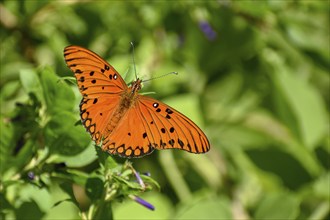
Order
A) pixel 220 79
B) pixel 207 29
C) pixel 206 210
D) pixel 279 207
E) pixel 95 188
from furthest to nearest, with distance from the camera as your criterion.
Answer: pixel 220 79
pixel 207 29
pixel 279 207
pixel 206 210
pixel 95 188

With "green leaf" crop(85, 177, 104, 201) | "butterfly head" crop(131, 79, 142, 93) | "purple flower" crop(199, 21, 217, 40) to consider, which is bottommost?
"green leaf" crop(85, 177, 104, 201)

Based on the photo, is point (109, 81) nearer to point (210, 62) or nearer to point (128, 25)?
point (128, 25)

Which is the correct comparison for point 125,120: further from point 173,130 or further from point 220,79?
point 220,79

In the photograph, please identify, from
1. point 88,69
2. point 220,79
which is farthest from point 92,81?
point 220,79

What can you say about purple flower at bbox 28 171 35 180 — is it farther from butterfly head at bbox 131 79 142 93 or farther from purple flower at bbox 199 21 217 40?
purple flower at bbox 199 21 217 40

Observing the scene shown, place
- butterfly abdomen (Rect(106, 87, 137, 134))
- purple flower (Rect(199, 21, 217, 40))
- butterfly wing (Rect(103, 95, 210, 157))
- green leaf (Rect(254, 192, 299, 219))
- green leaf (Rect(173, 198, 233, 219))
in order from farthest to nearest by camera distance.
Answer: purple flower (Rect(199, 21, 217, 40)) < green leaf (Rect(254, 192, 299, 219)) < green leaf (Rect(173, 198, 233, 219)) < butterfly abdomen (Rect(106, 87, 137, 134)) < butterfly wing (Rect(103, 95, 210, 157))

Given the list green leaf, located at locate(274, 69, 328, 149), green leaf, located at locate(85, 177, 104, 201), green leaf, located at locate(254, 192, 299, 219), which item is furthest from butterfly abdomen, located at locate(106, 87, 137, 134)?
green leaf, located at locate(274, 69, 328, 149)

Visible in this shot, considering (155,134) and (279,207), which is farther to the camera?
(279,207)
